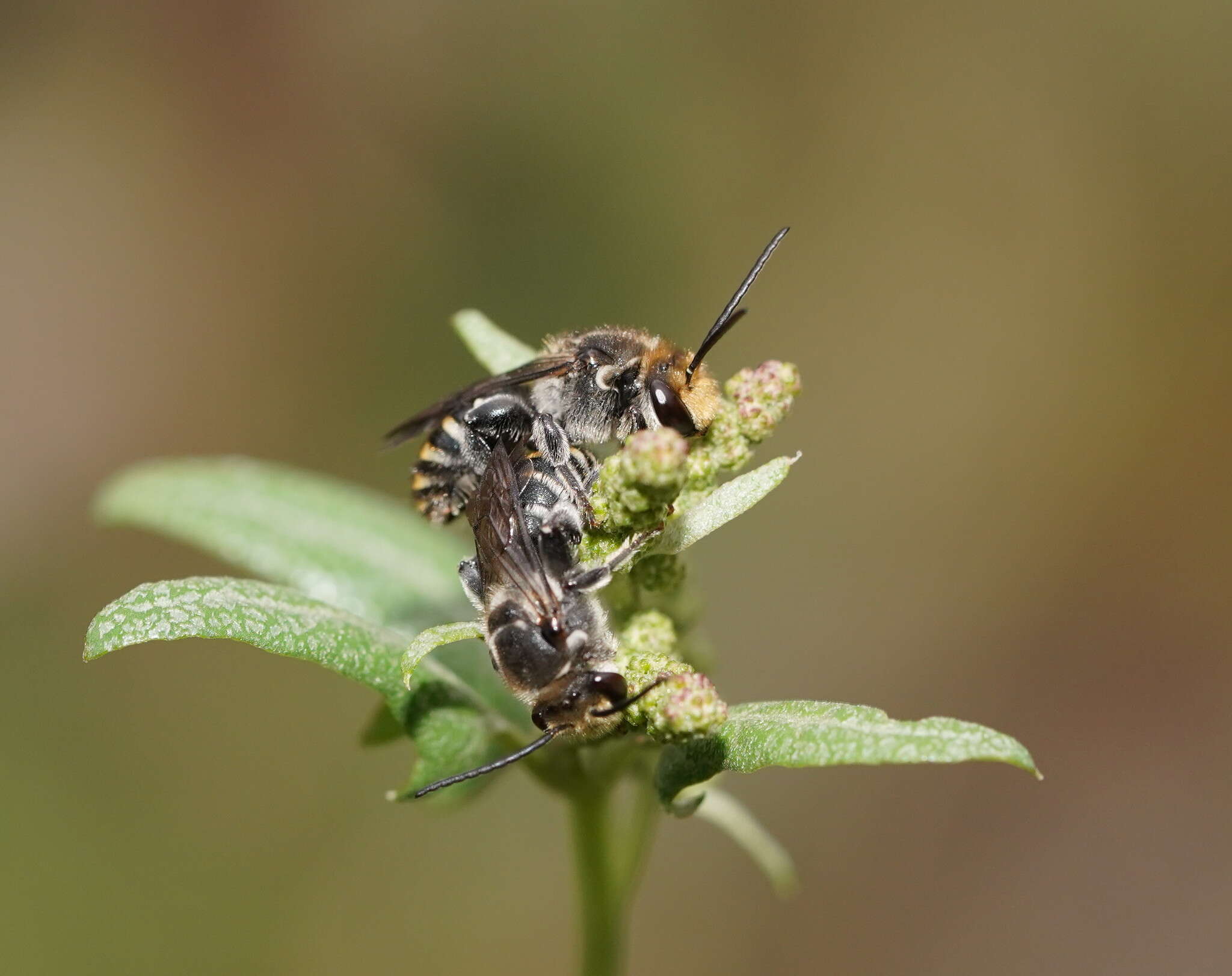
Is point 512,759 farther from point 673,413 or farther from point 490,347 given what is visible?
point 490,347

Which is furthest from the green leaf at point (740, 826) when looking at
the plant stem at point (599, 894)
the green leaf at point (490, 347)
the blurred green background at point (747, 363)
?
the blurred green background at point (747, 363)

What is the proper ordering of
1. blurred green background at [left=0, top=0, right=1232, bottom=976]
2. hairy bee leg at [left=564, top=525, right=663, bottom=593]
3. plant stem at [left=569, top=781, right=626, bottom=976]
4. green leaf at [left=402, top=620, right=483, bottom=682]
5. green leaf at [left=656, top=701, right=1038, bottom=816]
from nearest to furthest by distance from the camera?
green leaf at [left=656, top=701, right=1038, bottom=816]
green leaf at [left=402, top=620, right=483, bottom=682]
hairy bee leg at [left=564, top=525, right=663, bottom=593]
plant stem at [left=569, top=781, right=626, bottom=976]
blurred green background at [left=0, top=0, right=1232, bottom=976]

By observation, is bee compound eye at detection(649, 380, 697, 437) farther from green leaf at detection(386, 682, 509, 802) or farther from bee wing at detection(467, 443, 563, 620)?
green leaf at detection(386, 682, 509, 802)

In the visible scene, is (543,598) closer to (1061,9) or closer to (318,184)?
(318,184)

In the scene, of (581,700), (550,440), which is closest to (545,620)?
(581,700)

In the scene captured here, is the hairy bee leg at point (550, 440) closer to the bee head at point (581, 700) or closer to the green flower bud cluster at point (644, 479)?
the green flower bud cluster at point (644, 479)

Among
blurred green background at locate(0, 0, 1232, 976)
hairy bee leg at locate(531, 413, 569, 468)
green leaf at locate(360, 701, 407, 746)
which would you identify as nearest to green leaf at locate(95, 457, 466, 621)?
green leaf at locate(360, 701, 407, 746)

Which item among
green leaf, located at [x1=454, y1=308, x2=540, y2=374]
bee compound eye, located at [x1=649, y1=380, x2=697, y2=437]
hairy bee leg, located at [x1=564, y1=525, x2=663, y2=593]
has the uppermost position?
green leaf, located at [x1=454, y1=308, x2=540, y2=374]
